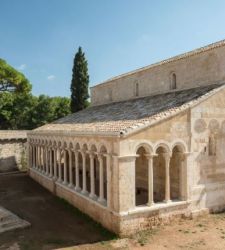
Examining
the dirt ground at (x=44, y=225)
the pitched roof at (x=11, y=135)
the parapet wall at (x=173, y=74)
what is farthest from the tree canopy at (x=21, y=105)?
the dirt ground at (x=44, y=225)

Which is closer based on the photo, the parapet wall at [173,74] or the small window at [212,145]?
the small window at [212,145]

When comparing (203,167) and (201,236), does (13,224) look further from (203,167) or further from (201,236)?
(203,167)

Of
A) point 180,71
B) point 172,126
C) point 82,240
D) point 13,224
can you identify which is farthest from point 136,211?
point 180,71

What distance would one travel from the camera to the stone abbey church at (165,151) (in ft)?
42.3

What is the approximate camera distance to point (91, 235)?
516 inches

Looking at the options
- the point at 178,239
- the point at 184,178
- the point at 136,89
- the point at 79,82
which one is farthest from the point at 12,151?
the point at 178,239

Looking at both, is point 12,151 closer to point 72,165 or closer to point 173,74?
point 72,165

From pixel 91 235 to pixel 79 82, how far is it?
2219cm

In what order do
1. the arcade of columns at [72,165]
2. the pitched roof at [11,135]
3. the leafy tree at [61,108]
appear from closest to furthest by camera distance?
the arcade of columns at [72,165]
the pitched roof at [11,135]
the leafy tree at [61,108]

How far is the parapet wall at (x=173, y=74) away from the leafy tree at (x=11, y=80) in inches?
885

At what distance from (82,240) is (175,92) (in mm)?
10229

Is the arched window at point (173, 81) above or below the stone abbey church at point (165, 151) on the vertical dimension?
above

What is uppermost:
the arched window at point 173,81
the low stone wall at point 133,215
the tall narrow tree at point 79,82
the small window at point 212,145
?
the tall narrow tree at point 79,82

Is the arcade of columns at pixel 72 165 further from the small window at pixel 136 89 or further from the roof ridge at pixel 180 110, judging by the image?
the small window at pixel 136 89
